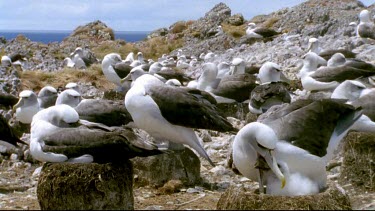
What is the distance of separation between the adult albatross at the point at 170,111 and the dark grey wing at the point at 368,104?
5.17ft

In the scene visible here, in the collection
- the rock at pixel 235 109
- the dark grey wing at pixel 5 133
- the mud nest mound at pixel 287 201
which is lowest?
the rock at pixel 235 109

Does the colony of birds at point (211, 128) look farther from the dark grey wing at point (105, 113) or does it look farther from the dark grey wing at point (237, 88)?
the dark grey wing at point (237, 88)

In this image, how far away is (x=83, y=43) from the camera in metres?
36.7

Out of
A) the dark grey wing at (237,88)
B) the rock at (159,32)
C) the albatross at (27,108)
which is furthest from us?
the rock at (159,32)

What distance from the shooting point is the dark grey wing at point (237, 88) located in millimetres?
12289

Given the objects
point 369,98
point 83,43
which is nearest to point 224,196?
point 369,98

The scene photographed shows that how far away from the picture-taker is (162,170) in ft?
24.7

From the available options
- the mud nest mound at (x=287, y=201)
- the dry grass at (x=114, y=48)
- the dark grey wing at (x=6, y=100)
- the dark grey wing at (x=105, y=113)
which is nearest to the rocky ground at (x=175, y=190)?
the mud nest mound at (x=287, y=201)

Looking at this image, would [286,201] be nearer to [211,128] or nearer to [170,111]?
[211,128]

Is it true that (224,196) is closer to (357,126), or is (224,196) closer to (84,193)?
(84,193)

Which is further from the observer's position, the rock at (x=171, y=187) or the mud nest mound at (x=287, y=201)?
the rock at (x=171, y=187)

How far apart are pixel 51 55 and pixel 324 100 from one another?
23.7 metres

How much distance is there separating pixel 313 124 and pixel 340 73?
534 cm

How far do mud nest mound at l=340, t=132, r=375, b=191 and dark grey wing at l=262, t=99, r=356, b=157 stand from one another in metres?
0.40
